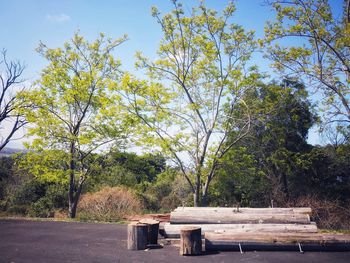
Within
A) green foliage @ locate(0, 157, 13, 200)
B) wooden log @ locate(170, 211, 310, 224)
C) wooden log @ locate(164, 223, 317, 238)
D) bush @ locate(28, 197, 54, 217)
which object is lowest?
bush @ locate(28, 197, 54, 217)

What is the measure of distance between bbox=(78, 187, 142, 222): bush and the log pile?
7.16 m

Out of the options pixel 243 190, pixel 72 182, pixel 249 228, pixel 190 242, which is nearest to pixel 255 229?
pixel 249 228

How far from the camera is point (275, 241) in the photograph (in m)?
8.07

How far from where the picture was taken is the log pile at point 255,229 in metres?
8.06

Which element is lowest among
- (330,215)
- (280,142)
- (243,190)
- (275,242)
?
(330,215)

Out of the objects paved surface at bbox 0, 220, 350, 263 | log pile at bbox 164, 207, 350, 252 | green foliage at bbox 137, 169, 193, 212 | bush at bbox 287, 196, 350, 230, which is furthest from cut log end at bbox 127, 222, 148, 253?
green foliage at bbox 137, 169, 193, 212

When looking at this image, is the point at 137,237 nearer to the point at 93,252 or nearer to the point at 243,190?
the point at 93,252

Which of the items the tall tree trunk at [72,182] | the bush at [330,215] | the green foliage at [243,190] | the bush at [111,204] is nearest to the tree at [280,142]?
the green foliage at [243,190]

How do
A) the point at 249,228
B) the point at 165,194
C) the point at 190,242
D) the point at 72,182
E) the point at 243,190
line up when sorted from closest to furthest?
the point at 190,242 → the point at 249,228 → the point at 72,182 → the point at 243,190 → the point at 165,194

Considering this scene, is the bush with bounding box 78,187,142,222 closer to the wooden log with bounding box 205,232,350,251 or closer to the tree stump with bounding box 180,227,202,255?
the tree stump with bounding box 180,227,202,255

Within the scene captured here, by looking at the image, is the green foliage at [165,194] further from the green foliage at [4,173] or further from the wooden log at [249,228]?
the green foliage at [4,173]

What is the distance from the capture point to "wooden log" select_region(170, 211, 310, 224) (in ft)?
31.9

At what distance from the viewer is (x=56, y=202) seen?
23.5 m

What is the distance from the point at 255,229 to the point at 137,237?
382 cm
